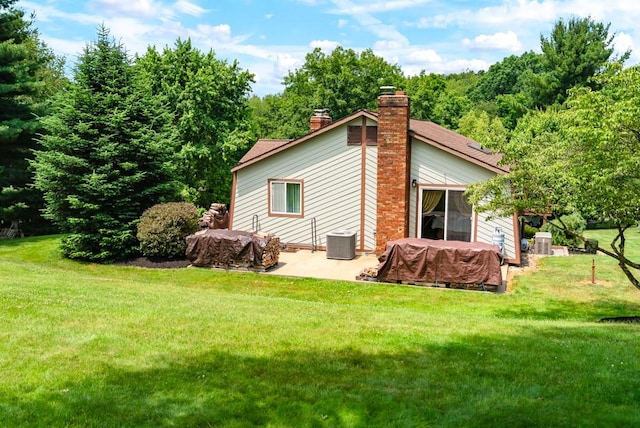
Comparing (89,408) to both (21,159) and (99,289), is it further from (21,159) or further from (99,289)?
(21,159)

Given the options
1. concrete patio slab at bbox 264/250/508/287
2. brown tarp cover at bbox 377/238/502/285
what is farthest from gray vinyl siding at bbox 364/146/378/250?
brown tarp cover at bbox 377/238/502/285

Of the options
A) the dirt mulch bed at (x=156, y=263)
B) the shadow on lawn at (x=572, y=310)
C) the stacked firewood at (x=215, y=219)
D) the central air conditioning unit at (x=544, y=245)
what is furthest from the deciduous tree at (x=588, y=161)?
the stacked firewood at (x=215, y=219)

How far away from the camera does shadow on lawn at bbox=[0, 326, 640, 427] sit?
5.12m

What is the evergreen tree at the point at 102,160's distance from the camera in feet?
57.2

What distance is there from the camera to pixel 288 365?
655 cm

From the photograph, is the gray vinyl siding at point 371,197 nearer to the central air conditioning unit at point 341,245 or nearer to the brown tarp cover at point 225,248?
the central air conditioning unit at point 341,245

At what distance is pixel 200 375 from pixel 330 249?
38.4ft

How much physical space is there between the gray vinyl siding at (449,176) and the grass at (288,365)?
5587 millimetres

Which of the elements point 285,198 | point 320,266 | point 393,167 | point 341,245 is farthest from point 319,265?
point 393,167

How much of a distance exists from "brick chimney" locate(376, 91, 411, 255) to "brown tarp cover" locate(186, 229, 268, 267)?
394cm

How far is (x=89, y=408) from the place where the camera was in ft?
17.3

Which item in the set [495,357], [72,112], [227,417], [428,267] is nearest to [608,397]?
[495,357]

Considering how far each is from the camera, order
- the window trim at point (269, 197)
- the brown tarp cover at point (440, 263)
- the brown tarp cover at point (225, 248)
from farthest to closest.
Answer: the window trim at point (269, 197), the brown tarp cover at point (225, 248), the brown tarp cover at point (440, 263)

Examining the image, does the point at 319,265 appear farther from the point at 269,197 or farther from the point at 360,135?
the point at 360,135
